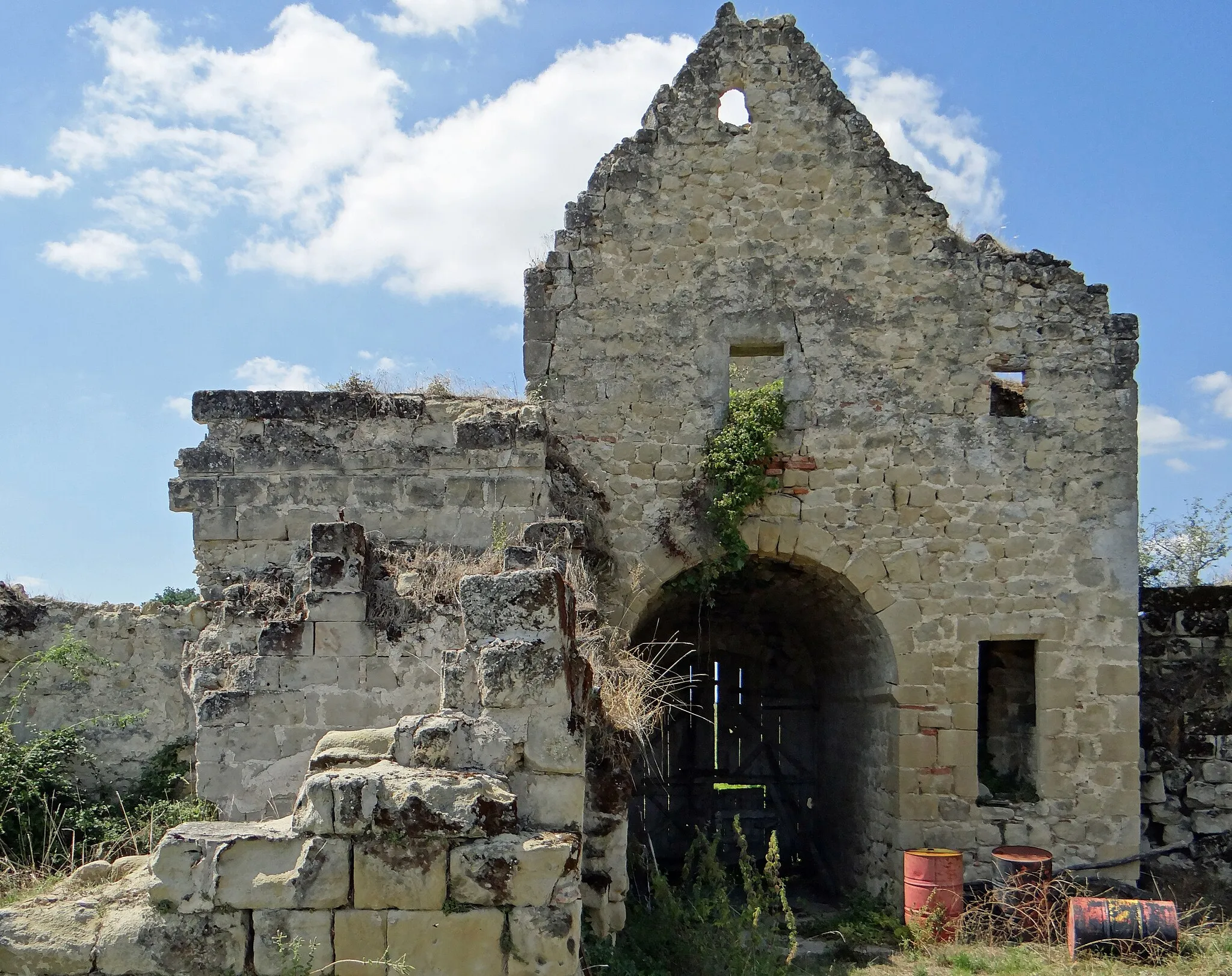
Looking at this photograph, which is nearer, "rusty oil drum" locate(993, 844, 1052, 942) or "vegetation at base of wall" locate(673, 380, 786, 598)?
"rusty oil drum" locate(993, 844, 1052, 942)

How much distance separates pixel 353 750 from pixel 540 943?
123 cm

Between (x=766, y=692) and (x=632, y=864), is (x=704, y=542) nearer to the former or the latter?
(x=632, y=864)

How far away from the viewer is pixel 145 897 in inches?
159

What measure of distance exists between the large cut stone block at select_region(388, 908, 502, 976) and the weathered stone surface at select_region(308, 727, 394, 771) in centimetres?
69

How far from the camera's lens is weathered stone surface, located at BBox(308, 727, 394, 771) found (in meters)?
4.60

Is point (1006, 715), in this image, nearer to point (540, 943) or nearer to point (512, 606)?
point (512, 606)

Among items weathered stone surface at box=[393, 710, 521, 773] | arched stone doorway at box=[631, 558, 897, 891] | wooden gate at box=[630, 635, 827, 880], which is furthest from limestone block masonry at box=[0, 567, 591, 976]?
wooden gate at box=[630, 635, 827, 880]

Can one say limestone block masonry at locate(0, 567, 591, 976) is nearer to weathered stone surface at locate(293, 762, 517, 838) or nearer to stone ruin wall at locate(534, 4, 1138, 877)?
weathered stone surface at locate(293, 762, 517, 838)

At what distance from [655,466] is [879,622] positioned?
8.29 ft

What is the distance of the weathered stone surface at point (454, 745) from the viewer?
14.2ft

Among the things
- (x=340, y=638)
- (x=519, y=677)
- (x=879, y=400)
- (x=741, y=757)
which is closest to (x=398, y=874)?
(x=519, y=677)

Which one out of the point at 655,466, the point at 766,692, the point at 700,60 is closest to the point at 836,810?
the point at 766,692

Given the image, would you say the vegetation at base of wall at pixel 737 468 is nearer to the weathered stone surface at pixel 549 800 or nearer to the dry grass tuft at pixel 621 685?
the dry grass tuft at pixel 621 685

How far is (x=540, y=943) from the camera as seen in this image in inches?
159
